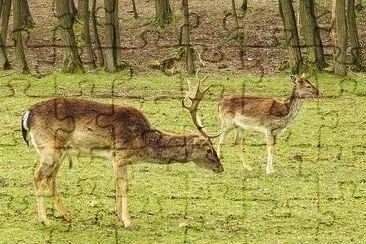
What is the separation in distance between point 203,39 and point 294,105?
49.3ft

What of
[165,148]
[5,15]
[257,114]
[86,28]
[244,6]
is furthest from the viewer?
[244,6]

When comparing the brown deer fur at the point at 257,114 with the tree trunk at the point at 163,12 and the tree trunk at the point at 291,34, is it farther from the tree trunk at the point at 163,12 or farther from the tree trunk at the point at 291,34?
the tree trunk at the point at 163,12

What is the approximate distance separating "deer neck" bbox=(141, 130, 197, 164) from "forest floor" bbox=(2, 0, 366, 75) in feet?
41.1

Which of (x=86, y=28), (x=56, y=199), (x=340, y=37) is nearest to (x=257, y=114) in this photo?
(x=56, y=199)

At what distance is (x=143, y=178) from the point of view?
1373 centimetres

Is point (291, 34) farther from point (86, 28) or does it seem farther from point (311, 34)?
point (86, 28)

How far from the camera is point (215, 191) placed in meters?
13.1

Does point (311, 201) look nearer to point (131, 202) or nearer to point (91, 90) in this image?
Result: point (131, 202)

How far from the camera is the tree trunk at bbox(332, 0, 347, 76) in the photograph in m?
22.8

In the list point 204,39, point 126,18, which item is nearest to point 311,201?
point 204,39

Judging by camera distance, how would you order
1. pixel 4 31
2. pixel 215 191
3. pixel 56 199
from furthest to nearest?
pixel 4 31 < pixel 215 191 < pixel 56 199

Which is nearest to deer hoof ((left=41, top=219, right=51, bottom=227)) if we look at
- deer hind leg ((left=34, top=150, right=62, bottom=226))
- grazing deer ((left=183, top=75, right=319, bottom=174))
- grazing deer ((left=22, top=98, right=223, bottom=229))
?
grazing deer ((left=22, top=98, right=223, bottom=229))

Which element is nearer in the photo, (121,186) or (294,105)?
(121,186)
